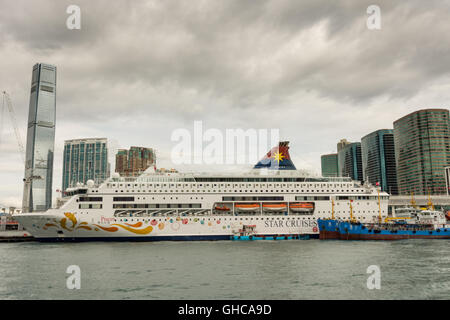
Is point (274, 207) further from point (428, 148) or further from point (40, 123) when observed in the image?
point (40, 123)

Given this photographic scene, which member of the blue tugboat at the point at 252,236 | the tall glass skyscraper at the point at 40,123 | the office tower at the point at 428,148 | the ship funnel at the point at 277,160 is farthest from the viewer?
the tall glass skyscraper at the point at 40,123

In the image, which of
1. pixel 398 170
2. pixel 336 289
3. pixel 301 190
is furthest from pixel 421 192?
pixel 336 289

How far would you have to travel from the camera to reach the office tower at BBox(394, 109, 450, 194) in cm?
14575

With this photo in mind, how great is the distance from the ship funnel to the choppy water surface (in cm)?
2324

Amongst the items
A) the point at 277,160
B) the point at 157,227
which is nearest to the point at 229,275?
the point at 157,227

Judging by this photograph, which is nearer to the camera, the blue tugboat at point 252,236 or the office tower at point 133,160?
the blue tugboat at point 252,236

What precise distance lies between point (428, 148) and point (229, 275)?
6231 inches

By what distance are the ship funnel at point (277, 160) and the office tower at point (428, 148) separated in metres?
120

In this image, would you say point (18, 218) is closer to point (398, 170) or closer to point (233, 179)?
point (233, 179)

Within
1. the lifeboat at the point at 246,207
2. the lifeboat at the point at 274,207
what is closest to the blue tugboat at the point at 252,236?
the lifeboat at the point at 246,207

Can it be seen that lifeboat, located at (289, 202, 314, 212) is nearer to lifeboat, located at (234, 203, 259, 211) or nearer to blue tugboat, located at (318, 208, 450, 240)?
blue tugboat, located at (318, 208, 450, 240)

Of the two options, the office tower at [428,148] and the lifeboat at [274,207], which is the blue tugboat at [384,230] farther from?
the office tower at [428,148]

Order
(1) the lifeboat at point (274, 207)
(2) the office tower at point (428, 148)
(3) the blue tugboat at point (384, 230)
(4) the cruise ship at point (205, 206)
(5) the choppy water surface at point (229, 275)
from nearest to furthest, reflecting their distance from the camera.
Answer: (5) the choppy water surface at point (229, 275) → (4) the cruise ship at point (205, 206) → (3) the blue tugboat at point (384, 230) → (1) the lifeboat at point (274, 207) → (2) the office tower at point (428, 148)

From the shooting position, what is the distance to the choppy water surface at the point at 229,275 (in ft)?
52.2
